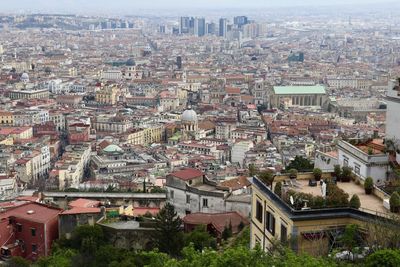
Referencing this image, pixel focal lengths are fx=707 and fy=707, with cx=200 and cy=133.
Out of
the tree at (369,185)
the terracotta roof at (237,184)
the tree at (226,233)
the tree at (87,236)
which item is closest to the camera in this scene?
the tree at (369,185)

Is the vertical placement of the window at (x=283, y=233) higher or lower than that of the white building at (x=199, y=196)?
higher

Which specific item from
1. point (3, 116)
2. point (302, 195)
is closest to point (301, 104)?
point (3, 116)

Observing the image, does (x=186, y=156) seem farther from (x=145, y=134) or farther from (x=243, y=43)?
(x=243, y=43)

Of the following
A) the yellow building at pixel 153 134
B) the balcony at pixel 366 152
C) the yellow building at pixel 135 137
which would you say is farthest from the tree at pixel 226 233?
the yellow building at pixel 153 134

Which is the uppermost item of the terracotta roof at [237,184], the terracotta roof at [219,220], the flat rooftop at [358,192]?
the flat rooftop at [358,192]

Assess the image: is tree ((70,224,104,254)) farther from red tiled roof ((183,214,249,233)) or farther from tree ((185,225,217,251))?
red tiled roof ((183,214,249,233))

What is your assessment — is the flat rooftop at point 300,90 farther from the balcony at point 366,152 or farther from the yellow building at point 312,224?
the yellow building at point 312,224

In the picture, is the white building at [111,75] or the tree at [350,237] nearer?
the tree at [350,237]

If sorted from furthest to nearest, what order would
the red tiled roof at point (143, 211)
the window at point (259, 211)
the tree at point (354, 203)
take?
the red tiled roof at point (143, 211)
the window at point (259, 211)
the tree at point (354, 203)
